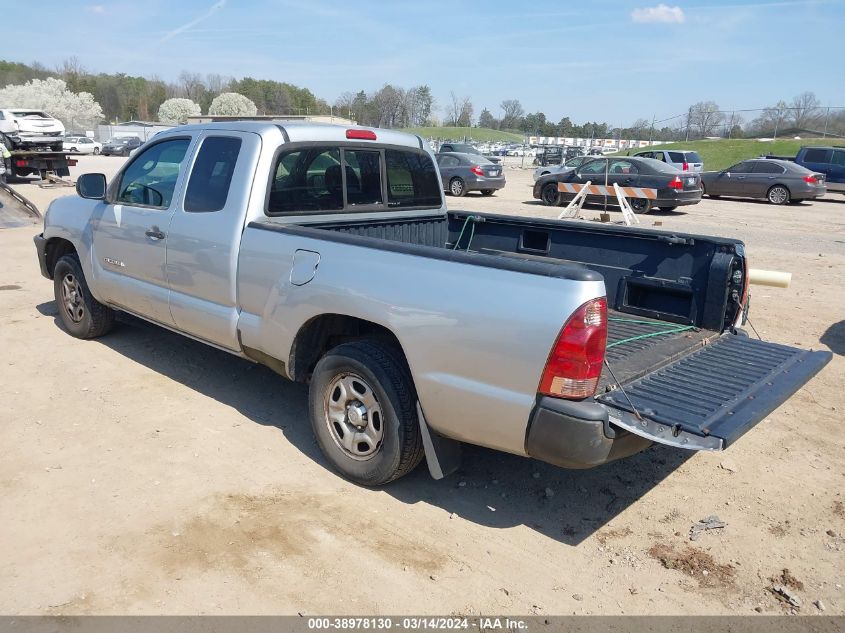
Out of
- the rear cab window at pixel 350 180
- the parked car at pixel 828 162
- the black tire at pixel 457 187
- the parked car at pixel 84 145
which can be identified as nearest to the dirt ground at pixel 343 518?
the rear cab window at pixel 350 180

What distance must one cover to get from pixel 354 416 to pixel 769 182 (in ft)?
72.5

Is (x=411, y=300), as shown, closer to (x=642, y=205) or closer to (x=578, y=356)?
(x=578, y=356)

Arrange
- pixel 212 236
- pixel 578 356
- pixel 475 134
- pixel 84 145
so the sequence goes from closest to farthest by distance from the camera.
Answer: pixel 578 356 → pixel 212 236 → pixel 84 145 → pixel 475 134

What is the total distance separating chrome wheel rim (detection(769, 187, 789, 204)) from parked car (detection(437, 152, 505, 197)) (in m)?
8.84

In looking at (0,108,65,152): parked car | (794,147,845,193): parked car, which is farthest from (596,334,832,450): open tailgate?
(794,147,845,193): parked car

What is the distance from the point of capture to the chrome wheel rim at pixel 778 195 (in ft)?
71.8

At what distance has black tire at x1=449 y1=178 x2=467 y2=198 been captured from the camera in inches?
835

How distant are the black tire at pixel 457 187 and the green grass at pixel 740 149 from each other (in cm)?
2191

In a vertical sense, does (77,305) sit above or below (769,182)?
below

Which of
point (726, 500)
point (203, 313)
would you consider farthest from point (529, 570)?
point (203, 313)

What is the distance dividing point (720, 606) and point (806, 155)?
25.7 metres

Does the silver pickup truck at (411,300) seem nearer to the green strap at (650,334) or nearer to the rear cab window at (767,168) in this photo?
the green strap at (650,334)

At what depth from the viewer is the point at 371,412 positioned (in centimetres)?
376

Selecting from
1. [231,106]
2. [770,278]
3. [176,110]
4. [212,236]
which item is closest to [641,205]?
[770,278]
